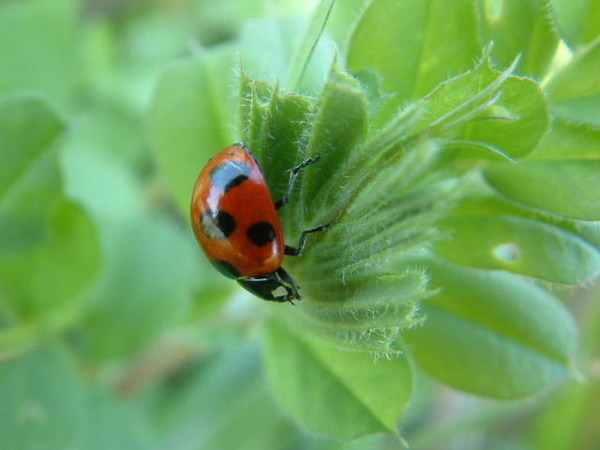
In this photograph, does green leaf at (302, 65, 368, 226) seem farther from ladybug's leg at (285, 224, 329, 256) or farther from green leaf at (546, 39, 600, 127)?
green leaf at (546, 39, 600, 127)

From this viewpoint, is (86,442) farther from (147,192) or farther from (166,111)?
(147,192)

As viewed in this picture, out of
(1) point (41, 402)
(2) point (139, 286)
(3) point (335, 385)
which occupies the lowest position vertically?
(2) point (139, 286)

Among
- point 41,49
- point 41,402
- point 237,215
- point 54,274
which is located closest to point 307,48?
point 237,215

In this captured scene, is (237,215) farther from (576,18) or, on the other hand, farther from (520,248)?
(576,18)

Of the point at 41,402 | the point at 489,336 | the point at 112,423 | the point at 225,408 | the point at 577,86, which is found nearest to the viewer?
the point at 577,86

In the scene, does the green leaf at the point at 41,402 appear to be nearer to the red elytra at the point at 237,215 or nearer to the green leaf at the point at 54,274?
the green leaf at the point at 54,274

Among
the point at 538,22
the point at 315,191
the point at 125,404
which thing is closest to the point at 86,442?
the point at 125,404

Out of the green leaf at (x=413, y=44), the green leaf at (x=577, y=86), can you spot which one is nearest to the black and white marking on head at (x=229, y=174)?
the green leaf at (x=413, y=44)
